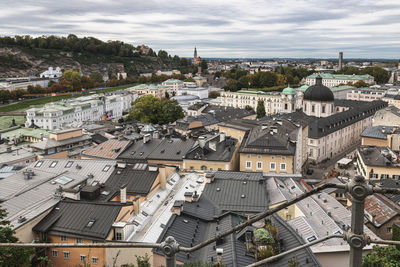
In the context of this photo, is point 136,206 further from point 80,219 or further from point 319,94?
point 319,94

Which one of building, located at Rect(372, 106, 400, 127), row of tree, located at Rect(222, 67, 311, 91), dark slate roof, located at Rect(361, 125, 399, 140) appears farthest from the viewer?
row of tree, located at Rect(222, 67, 311, 91)

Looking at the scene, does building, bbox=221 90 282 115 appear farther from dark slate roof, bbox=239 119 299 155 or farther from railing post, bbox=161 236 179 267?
railing post, bbox=161 236 179 267

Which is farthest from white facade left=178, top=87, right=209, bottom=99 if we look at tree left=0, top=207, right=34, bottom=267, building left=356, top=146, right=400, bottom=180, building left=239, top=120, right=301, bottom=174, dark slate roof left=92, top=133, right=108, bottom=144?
tree left=0, top=207, right=34, bottom=267

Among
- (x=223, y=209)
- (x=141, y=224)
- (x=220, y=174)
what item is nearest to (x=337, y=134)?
(x=220, y=174)

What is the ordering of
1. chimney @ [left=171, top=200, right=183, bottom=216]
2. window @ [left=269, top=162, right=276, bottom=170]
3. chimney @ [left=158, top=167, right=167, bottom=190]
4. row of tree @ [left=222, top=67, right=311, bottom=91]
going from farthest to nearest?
row of tree @ [left=222, top=67, right=311, bottom=91] → window @ [left=269, top=162, right=276, bottom=170] → chimney @ [left=158, top=167, right=167, bottom=190] → chimney @ [left=171, top=200, right=183, bottom=216]

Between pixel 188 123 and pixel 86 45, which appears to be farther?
pixel 86 45

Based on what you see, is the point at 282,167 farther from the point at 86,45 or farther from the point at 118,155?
the point at 86,45

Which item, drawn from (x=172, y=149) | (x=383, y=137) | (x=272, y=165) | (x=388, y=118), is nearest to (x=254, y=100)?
(x=388, y=118)
